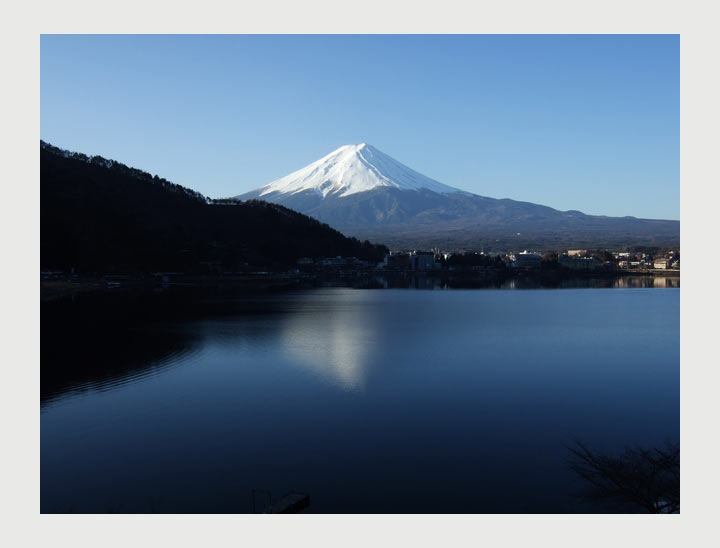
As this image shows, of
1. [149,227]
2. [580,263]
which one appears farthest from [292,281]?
[580,263]

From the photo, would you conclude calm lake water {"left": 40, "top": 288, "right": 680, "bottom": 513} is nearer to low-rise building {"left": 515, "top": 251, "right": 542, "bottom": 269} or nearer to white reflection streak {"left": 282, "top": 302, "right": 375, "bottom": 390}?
white reflection streak {"left": 282, "top": 302, "right": 375, "bottom": 390}

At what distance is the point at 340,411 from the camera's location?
14.1 feet

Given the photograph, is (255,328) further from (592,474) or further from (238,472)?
(592,474)

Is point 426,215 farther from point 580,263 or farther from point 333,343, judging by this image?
point 333,343

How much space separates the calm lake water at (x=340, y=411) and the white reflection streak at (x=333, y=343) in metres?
0.03

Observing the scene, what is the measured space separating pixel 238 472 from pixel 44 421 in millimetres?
1748

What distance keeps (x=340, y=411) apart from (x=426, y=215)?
191 feet

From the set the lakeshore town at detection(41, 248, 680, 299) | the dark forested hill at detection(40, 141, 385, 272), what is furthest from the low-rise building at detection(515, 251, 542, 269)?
the dark forested hill at detection(40, 141, 385, 272)

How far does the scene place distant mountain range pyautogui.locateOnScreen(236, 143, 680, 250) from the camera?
160 feet

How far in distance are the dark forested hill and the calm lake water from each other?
10795 mm

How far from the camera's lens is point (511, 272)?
95.2 feet

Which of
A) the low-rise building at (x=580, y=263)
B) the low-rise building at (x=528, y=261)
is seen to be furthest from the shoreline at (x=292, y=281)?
the low-rise building at (x=528, y=261)

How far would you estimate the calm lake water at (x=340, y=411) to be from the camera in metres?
3.00

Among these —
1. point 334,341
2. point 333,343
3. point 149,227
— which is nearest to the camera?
point 333,343
